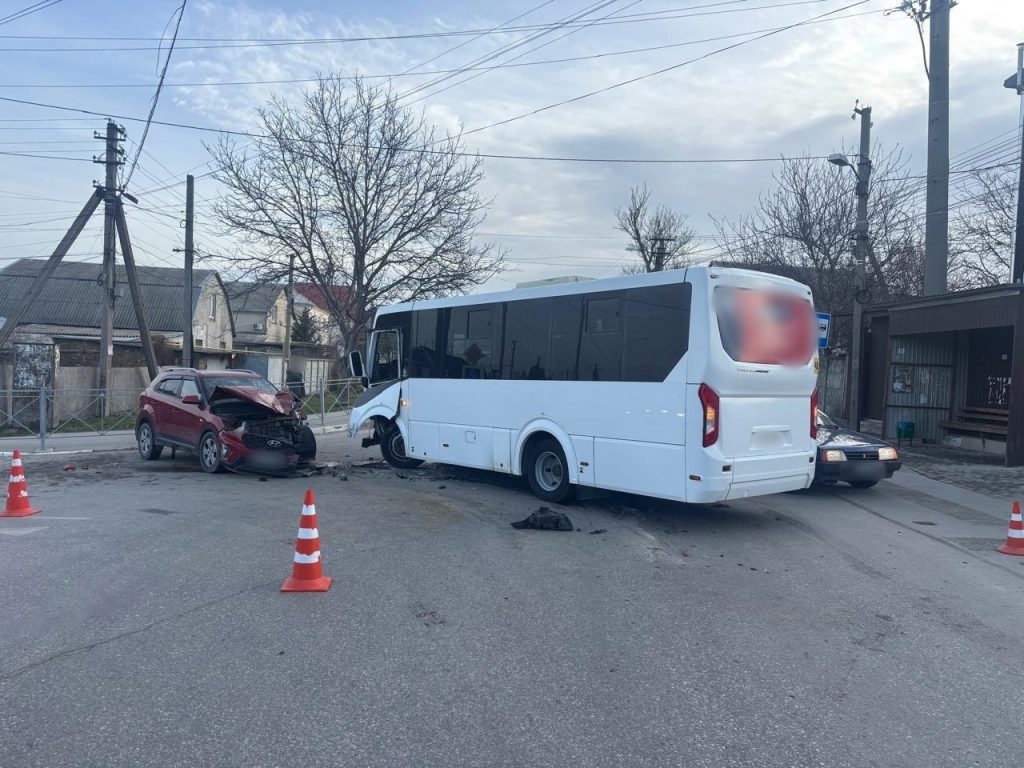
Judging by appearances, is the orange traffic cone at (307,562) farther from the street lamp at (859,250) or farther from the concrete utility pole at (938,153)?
the concrete utility pole at (938,153)

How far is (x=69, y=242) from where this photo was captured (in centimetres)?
2302

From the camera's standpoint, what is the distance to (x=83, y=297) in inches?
1795

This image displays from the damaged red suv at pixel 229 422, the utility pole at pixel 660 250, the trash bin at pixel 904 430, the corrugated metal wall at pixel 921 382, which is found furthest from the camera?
the utility pole at pixel 660 250

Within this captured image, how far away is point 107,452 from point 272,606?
13723 mm

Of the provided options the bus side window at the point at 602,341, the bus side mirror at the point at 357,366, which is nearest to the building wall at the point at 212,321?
the bus side mirror at the point at 357,366

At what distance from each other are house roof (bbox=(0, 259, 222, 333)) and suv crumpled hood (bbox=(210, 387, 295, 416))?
100 feet

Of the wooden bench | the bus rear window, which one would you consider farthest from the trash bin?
the bus rear window

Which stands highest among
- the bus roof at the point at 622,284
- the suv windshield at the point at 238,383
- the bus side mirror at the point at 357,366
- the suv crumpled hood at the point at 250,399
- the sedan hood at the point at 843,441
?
the bus roof at the point at 622,284

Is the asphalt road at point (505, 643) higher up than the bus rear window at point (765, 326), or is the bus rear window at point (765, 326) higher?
the bus rear window at point (765, 326)

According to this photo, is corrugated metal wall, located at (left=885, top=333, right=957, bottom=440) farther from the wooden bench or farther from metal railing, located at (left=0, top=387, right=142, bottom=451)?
metal railing, located at (left=0, top=387, right=142, bottom=451)

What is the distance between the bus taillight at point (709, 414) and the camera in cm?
888

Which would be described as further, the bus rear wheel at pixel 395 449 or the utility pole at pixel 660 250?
the utility pole at pixel 660 250

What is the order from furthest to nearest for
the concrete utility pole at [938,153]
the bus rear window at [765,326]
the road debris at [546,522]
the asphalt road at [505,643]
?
the concrete utility pole at [938,153], the road debris at [546,522], the bus rear window at [765,326], the asphalt road at [505,643]

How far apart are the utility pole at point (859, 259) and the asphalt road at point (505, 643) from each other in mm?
12269
